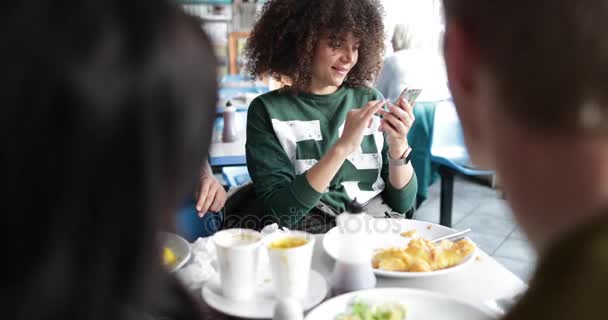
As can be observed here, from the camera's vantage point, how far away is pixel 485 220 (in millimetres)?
3266

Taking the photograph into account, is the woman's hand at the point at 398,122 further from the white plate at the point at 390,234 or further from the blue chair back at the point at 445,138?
the blue chair back at the point at 445,138

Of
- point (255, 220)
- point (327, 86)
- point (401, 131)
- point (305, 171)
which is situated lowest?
point (255, 220)

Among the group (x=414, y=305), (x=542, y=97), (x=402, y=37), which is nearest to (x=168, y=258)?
(x=414, y=305)

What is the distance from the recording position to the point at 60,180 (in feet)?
1.11

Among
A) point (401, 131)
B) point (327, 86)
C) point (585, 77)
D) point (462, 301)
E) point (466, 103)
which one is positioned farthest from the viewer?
point (327, 86)

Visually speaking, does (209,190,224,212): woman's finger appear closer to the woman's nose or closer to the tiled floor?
the woman's nose

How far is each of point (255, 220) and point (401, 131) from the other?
19.1 inches

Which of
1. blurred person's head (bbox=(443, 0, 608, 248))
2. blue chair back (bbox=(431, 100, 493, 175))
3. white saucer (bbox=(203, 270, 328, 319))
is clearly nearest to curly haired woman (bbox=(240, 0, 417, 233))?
white saucer (bbox=(203, 270, 328, 319))

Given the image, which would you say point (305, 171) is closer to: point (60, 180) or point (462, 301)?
point (462, 301)

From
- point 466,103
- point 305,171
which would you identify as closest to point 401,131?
point 305,171

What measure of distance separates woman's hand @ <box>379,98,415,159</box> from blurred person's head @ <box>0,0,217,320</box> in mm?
1058

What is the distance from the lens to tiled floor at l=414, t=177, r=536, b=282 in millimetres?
2719

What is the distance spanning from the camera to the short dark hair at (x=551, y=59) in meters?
0.44

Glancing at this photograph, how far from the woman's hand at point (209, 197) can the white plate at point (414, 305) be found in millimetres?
684
